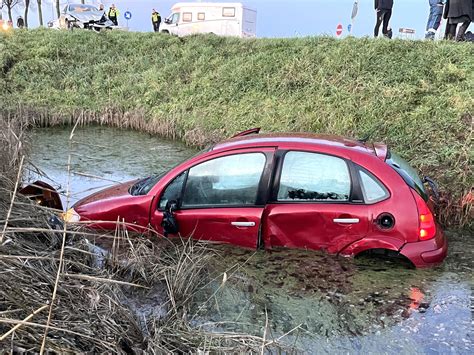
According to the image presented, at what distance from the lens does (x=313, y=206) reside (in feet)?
15.1

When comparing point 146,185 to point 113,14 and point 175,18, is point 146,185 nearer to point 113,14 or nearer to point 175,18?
point 175,18

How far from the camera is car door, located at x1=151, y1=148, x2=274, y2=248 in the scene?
4746 millimetres

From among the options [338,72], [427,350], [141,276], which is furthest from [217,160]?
[338,72]

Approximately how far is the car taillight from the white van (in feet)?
76.4

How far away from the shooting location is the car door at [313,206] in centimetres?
454

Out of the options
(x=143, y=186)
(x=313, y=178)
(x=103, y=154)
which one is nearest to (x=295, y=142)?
(x=313, y=178)

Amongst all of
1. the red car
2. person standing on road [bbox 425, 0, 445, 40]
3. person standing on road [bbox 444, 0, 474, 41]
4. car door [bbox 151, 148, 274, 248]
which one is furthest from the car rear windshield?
person standing on road [bbox 425, 0, 445, 40]

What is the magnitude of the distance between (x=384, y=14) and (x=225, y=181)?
11539mm

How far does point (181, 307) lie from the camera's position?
3.84 m

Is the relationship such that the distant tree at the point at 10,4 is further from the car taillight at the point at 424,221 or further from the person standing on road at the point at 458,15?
the car taillight at the point at 424,221

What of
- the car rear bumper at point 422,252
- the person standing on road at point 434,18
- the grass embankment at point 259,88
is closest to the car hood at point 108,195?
the car rear bumper at point 422,252

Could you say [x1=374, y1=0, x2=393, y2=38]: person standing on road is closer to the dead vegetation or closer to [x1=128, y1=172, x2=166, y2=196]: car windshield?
[x1=128, y1=172, x2=166, y2=196]: car windshield

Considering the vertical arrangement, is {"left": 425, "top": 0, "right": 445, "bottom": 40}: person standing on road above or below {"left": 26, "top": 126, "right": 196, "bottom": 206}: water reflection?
above

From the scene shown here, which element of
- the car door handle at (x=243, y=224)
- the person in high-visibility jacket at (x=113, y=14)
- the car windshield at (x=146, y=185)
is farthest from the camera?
the person in high-visibility jacket at (x=113, y=14)
